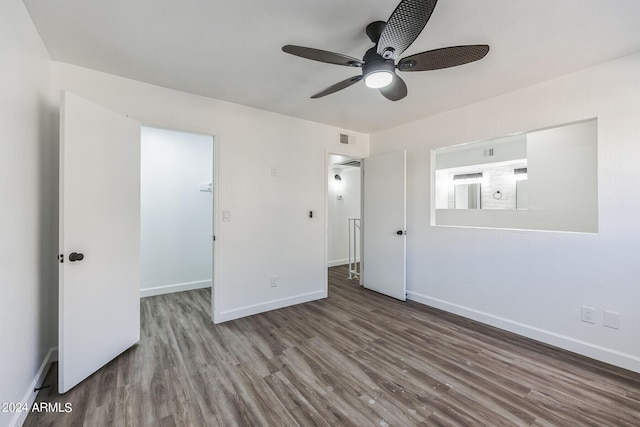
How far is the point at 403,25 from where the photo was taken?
1.27m

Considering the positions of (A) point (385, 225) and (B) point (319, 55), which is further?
(A) point (385, 225)

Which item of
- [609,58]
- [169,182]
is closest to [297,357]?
[169,182]

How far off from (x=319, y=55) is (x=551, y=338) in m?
3.13

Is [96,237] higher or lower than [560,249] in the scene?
A: higher

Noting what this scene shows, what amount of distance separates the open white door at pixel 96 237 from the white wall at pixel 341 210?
4.10m

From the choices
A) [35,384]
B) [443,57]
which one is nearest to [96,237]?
[35,384]

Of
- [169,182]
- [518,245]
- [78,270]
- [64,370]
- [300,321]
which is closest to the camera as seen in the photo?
[64,370]

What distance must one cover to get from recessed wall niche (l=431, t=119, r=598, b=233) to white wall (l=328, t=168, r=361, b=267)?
A: 1.89 metres

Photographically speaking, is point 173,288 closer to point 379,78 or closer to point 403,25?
point 379,78

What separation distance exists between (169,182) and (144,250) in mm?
1040

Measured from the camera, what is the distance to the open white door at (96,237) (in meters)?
1.81

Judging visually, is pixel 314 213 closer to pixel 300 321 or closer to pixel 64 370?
pixel 300 321

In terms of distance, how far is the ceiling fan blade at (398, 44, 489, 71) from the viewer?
1.48 metres

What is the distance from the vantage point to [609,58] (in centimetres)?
206
